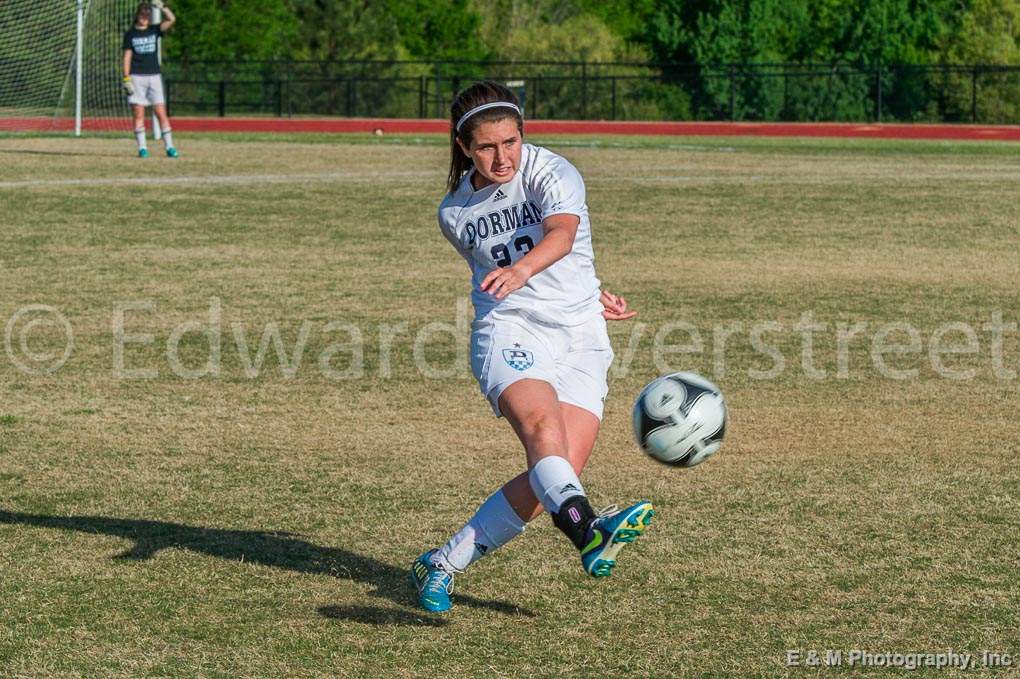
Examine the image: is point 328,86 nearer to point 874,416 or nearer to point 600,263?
point 600,263

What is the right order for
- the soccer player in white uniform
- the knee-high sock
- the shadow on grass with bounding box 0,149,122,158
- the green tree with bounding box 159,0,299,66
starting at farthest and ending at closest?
the green tree with bounding box 159,0,299,66, the shadow on grass with bounding box 0,149,122,158, the soccer player in white uniform, the knee-high sock

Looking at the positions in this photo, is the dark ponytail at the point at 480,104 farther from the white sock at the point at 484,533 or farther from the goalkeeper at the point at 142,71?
the goalkeeper at the point at 142,71

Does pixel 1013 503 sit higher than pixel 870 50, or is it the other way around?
pixel 870 50

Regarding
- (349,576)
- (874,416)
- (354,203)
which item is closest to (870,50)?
(354,203)

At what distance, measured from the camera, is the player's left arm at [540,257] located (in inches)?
192

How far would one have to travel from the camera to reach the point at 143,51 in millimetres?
24516

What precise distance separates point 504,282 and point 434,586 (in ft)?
3.73

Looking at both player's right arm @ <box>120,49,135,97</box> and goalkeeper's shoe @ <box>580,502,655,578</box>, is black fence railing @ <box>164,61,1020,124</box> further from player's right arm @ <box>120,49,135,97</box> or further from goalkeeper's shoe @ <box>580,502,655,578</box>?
goalkeeper's shoe @ <box>580,502,655,578</box>

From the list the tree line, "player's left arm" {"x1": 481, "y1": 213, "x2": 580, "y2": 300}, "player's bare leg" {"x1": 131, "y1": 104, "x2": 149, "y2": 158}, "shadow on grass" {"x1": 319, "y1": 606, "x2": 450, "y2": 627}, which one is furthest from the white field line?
the tree line

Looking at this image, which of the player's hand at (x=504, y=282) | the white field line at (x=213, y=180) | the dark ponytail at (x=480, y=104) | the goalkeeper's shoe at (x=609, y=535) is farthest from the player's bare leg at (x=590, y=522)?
the white field line at (x=213, y=180)

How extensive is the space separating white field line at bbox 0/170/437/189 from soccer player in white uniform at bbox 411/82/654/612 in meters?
16.0

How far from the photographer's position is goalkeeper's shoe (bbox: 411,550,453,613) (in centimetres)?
519

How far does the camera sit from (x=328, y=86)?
1949 inches

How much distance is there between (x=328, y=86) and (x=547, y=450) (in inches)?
1807
